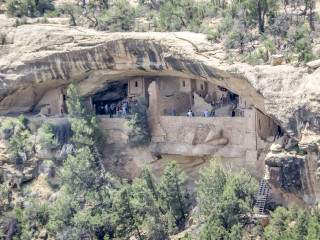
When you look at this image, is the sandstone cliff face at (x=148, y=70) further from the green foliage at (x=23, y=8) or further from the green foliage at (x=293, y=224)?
the green foliage at (x=23, y=8)

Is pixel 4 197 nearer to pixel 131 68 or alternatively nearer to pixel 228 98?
pixel 131 68

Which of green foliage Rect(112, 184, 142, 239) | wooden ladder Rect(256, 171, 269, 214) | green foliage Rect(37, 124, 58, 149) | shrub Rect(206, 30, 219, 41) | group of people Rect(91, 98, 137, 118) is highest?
shrub Rect(206, 30, 219, 41)

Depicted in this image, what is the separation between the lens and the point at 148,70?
31.0m

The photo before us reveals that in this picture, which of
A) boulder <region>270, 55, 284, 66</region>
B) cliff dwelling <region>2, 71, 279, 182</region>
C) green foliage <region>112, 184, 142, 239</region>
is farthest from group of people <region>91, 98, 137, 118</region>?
boulder <region>270, 55, 284, 66</region>

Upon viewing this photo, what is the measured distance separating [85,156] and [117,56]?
13.3 feet

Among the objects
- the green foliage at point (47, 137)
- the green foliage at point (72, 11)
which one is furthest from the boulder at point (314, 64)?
the green foliage at point (72, 11)

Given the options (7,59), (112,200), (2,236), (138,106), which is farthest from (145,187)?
Answer: (7,59)

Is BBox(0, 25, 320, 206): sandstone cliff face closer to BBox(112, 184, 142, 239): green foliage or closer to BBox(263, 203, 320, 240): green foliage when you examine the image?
BBox(263, 203, 320, 240): green foliage

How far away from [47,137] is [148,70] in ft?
16.5

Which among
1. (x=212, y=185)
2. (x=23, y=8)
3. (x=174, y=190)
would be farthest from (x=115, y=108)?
(x=212, y=185)

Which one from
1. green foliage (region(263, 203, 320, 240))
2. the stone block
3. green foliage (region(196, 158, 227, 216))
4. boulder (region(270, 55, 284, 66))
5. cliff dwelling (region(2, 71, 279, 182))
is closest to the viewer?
green foliage (region(263, 203, 320, 240))

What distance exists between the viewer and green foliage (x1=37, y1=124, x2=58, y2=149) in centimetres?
3228

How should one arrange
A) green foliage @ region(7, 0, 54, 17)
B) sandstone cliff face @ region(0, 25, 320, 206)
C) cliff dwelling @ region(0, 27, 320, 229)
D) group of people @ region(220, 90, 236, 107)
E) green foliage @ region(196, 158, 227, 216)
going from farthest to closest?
green foliage @ region(7, 0, 54, 17)
group of people @ region(220, 90, 236, 107)
green foliage @ region(196, 158, 227, 216)
cliff dwelling @ region(0, 27, 320, 229)
sandstone cliff face @ region(0, 25, 320, 206)

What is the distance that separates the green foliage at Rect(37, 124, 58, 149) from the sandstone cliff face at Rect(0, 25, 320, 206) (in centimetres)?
→ 187
